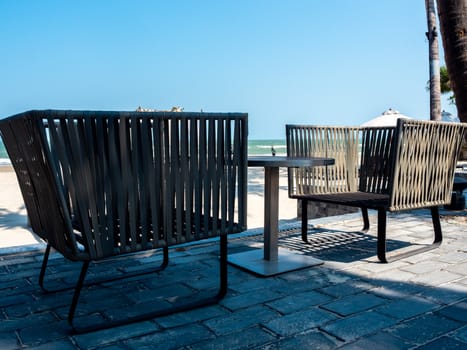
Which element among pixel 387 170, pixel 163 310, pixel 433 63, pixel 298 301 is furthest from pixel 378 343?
pixel 433 63

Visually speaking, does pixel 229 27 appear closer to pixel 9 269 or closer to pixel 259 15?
pixel 259 15

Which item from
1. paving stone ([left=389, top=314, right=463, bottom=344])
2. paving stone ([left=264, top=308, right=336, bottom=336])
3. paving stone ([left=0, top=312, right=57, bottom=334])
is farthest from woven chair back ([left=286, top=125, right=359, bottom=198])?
paving stone ([left=0, top=312, right=57, bottom=334])

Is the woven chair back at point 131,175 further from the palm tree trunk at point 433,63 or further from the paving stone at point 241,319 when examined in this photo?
the palm tree trunk at point 433,63

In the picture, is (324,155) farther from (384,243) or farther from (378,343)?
(378,343)

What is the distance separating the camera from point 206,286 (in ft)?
8.08

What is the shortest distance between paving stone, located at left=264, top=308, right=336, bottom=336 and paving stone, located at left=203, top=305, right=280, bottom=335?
0.19ft

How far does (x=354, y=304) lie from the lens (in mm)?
2143

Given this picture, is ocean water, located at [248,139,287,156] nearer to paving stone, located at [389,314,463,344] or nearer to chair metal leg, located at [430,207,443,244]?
chair metal leg, located at [430,207,443,244]

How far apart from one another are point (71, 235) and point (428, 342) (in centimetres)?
158

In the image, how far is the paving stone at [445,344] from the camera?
5.46 feet

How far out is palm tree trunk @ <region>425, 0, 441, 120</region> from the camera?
8.75 m

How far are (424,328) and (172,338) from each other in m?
1.14

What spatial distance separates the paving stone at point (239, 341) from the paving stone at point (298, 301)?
0.29 metres

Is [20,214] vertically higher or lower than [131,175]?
lower
